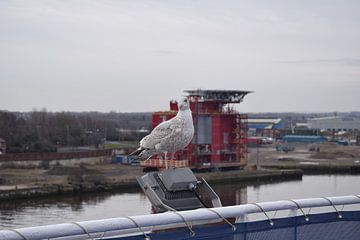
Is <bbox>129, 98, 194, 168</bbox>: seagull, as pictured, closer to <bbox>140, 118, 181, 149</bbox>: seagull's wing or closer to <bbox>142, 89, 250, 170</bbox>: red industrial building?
<bbox>140, 118, 181, 149</bbox>: seagull's wing

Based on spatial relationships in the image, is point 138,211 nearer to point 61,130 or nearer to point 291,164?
point 291,164

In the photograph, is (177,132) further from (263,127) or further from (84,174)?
(263,127)

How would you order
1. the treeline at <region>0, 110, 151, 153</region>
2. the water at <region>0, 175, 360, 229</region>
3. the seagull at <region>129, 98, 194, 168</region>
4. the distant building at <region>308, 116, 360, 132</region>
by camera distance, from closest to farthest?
the seagull at <region>129, 98, 194, 168</region>
the water at <region>0, 175, 360, 229</region>
the treeline at <region>0, 110, 151, 153</region>
the distant building at <region>308, 116, 360, 132</region>

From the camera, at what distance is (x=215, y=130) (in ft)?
95.4

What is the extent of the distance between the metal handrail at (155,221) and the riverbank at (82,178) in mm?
19103

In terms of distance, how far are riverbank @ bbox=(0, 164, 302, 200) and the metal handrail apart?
1910 cm

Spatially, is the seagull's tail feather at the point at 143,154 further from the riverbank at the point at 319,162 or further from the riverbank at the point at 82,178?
the riverbank at the point at 319,162

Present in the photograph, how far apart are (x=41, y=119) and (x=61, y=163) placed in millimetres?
27334

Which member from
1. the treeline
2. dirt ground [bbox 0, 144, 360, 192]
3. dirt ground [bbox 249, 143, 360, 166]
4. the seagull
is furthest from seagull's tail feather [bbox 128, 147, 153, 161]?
the treeline

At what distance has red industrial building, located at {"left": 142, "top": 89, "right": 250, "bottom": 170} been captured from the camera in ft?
93.5

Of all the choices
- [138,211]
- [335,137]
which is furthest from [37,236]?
[335,137]

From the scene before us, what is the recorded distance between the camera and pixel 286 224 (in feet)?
7.97

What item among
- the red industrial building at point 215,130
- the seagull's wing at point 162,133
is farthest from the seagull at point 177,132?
the red industrial building at point 215,130

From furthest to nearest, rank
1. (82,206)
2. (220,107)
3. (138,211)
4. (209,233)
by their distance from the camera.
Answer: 1. (220,107)
2. (82,206)
3. (138,211)
4. (209,233)
